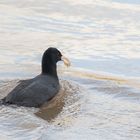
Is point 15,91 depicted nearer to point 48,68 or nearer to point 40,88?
point 40,88

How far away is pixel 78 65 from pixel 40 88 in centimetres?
301

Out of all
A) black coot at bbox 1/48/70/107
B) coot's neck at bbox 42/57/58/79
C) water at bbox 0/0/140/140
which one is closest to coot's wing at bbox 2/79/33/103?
black coot at bbox 1/48/70/107

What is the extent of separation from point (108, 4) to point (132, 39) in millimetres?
4413

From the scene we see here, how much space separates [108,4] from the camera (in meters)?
21.4

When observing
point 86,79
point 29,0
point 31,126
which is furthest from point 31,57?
point 29,0

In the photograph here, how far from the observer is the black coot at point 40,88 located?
38.4ft

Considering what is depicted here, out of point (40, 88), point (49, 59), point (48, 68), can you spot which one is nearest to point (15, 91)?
point (40, 88)

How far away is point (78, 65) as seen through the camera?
15195 millimetres

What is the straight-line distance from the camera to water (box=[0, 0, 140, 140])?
10.7 metres

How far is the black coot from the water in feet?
0.62

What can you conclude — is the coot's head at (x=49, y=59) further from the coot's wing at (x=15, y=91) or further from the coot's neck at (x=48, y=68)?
the coot's wing at (x=15, y=91)

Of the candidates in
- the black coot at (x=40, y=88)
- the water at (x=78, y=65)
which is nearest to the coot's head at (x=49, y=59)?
the black coot at (x=40, y=88)

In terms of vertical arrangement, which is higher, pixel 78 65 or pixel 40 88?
pixel 40 88

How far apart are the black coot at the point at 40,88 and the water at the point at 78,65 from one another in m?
0.19
